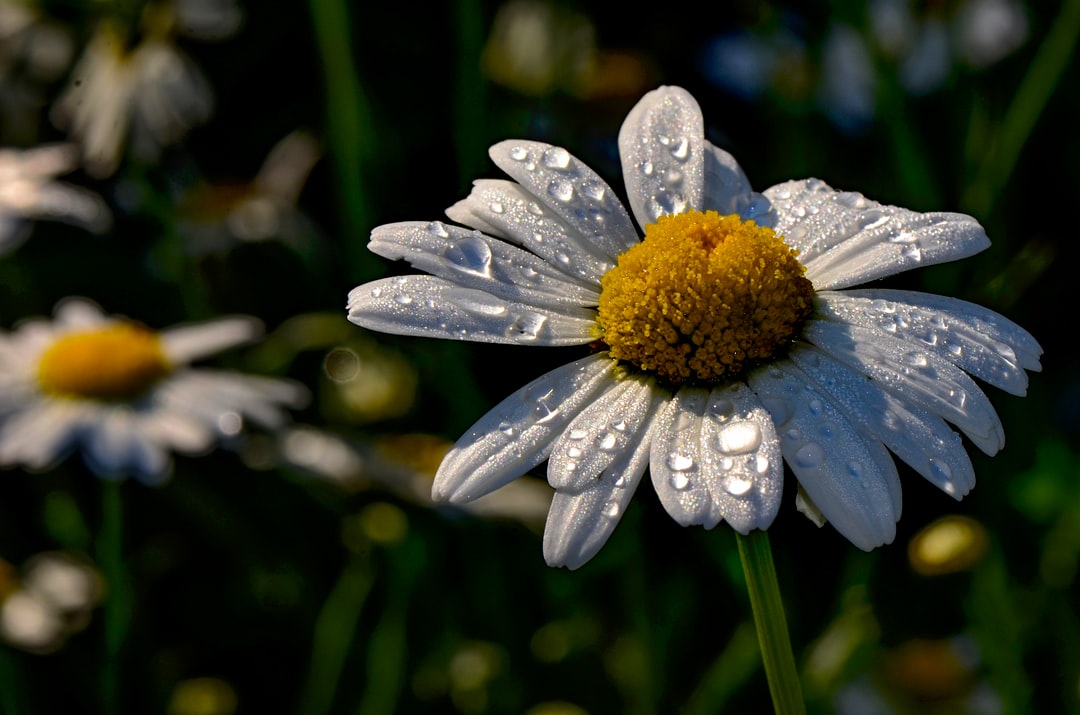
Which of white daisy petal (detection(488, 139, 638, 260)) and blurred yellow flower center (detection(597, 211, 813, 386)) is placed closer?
blurred yellow flower center (detection(597, 211, 813, 386))

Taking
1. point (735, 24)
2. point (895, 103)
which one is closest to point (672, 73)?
point (735, 24)

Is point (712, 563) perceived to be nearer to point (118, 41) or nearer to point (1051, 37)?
point (1051, 37)

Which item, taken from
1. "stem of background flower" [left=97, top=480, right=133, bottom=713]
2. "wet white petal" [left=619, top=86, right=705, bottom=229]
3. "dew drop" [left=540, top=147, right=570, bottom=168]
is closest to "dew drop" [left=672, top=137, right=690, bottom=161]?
"wet white petal" [left=619, top=86, right=705, bottom=229]

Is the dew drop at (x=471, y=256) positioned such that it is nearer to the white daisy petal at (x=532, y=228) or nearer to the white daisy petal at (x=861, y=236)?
the white daisy petal at (x=532, y=228)

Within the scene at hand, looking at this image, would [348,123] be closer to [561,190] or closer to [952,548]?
[561,190]

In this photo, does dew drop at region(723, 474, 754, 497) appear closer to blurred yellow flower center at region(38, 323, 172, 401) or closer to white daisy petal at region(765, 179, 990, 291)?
white daisy petal at region(765, 179, 990, 291)

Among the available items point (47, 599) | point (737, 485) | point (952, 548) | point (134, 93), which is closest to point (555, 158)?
point (737, 485)
